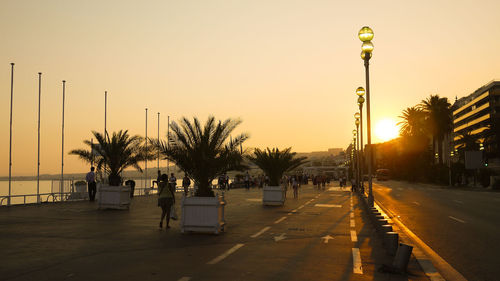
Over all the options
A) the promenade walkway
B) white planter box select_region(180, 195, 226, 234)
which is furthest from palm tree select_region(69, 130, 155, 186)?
white planter box select_region(180, 195, 226, 234)

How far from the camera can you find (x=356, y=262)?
8523mm

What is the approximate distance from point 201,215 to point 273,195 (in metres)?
12.6

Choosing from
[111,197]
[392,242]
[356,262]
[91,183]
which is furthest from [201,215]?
[91,183]

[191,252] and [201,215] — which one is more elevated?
[201,215]

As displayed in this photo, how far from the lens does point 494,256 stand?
954 centimetres

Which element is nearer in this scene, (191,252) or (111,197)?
(191,252)

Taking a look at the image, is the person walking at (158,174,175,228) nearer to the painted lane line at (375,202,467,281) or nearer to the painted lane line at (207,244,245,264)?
the painted lane line at (207,244,245,264)

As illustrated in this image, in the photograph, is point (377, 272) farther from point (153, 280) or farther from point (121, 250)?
point (121, 250)

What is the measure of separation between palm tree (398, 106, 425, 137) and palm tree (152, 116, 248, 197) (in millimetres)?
70617

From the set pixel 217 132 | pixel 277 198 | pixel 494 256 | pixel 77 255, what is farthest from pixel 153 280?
pixel 277 198

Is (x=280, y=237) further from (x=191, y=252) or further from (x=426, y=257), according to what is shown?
(x=426, y=257)

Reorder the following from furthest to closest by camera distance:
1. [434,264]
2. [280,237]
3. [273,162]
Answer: [273,162] → [280,237] → [434,264]

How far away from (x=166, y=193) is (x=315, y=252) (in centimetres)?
634

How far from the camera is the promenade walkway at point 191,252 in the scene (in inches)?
293
